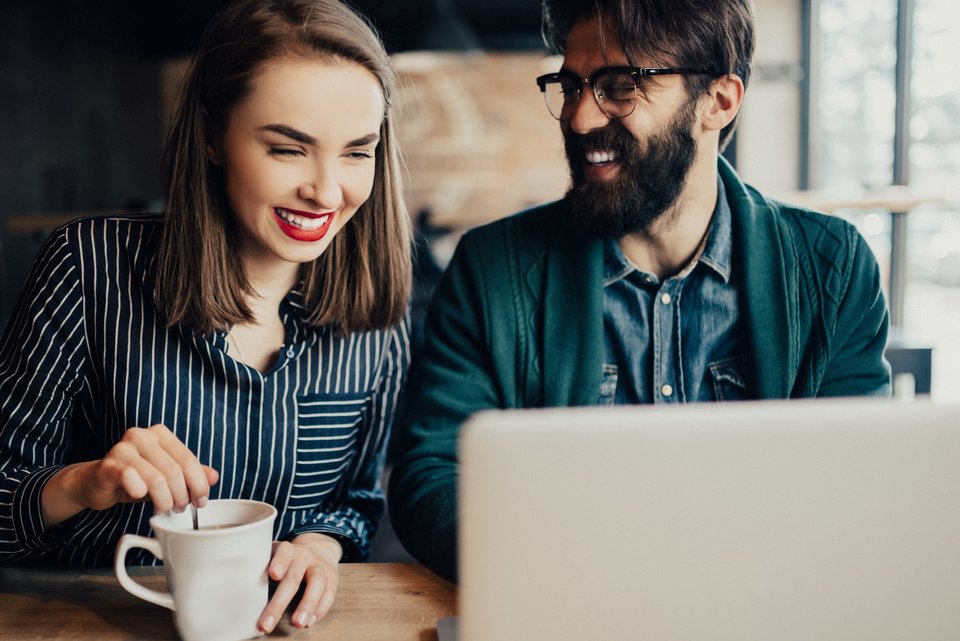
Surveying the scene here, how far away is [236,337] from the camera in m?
1.19

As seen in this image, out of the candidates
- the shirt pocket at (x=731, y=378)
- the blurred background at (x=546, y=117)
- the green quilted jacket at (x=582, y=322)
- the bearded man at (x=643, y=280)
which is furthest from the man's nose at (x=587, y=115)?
the blurred background at (x=546, y=117)

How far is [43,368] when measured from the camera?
1085 mm

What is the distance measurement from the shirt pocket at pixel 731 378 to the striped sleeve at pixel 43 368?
36.4 inches

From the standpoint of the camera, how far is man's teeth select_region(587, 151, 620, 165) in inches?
51.3

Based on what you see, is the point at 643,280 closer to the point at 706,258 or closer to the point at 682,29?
the point at 706,258

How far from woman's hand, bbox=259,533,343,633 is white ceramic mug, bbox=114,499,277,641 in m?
0.02

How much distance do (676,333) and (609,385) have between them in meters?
0.13

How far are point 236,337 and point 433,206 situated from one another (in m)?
6.26

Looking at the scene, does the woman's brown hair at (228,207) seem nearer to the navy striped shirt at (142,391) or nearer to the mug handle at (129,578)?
the navy striped shirt at (142,391)

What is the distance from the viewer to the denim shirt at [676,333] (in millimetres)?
1299

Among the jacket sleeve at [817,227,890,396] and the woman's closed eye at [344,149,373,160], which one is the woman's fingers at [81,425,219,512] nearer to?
the woman's closed eye at [344,149,373,160]

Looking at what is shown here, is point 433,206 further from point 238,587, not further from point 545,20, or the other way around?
point 238,587

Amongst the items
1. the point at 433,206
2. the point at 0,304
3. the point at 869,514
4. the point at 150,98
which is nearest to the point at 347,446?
the point at 869,514

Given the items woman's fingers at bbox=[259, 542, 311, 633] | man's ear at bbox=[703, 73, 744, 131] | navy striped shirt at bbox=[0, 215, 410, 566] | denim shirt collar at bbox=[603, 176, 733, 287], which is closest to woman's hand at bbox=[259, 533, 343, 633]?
woman's fingers at bbox=[259, 542, 311, 633]
